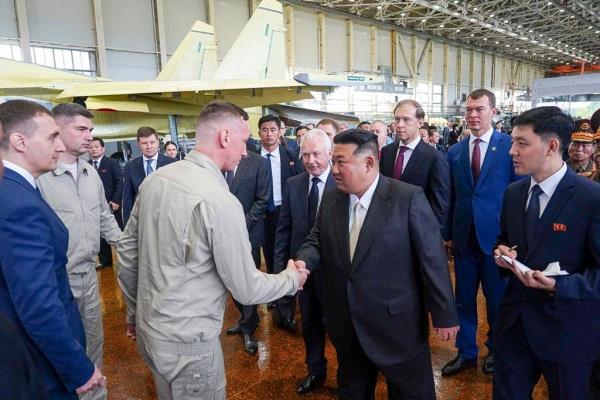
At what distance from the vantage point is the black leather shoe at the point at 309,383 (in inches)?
110

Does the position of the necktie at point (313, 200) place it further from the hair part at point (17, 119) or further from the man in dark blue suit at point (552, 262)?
the hair part at point (17, 119)

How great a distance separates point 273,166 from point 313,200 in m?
1.42

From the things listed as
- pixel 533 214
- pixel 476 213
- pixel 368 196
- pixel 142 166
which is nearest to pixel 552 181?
pixel 533 214

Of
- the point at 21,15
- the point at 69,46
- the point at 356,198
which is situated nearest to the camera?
the point at 356,198

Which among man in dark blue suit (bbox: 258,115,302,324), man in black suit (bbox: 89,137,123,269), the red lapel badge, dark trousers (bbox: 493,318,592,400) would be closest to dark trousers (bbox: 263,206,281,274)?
man in dark blue suit (bbox: 258,115,302,324)

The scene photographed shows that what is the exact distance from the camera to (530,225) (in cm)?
182

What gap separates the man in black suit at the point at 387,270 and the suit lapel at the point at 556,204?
428 millimetres

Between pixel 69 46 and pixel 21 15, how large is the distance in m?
1.50

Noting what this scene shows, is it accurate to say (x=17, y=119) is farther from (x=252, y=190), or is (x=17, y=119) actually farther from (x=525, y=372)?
(x=525, y=372)

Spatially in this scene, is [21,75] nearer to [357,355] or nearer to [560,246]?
[357,355]

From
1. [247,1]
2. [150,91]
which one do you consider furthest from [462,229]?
[247,1]

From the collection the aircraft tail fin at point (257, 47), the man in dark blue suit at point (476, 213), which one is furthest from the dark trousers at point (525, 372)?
the aircraft tail fin at point (257, 47)

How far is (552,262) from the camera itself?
1.74m

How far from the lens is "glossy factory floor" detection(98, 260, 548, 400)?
280 cm
